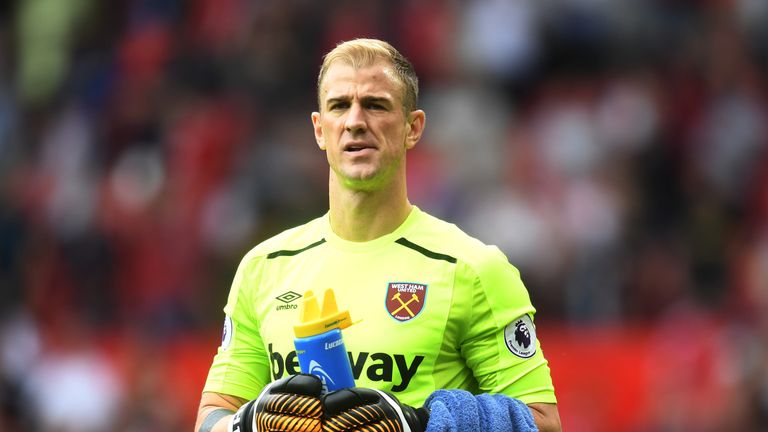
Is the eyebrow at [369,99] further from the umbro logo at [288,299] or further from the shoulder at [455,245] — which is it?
the umbro logo at [288,299]

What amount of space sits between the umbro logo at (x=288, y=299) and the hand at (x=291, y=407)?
0.60m

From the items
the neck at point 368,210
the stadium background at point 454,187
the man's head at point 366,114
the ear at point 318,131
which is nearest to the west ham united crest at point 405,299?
the neck at point 368,210

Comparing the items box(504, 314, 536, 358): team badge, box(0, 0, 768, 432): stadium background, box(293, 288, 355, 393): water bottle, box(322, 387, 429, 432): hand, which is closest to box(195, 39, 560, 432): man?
box(504, 314, 536, 358): team badge

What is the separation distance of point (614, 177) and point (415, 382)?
706 centimetres

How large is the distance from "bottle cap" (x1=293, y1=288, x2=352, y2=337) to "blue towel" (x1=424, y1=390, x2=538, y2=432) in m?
0.41

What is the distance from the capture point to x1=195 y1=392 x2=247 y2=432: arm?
472 centimetres

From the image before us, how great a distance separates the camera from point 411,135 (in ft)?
16.1

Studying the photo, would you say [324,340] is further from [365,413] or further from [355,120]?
[355,120]

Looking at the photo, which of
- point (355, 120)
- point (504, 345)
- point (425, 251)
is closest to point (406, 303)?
point (425, 251)

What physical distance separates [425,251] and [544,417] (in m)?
0.70

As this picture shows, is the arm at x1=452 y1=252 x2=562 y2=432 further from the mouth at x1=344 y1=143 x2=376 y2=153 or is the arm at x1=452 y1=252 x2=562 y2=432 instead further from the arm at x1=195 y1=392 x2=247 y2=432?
the arm at x1=195 y1=392 x2=247 y2=432

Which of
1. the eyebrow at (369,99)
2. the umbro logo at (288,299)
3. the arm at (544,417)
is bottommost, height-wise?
the arm at (544,417)

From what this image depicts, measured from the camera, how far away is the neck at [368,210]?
16.0 ft

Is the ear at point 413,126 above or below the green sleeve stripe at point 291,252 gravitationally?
above
